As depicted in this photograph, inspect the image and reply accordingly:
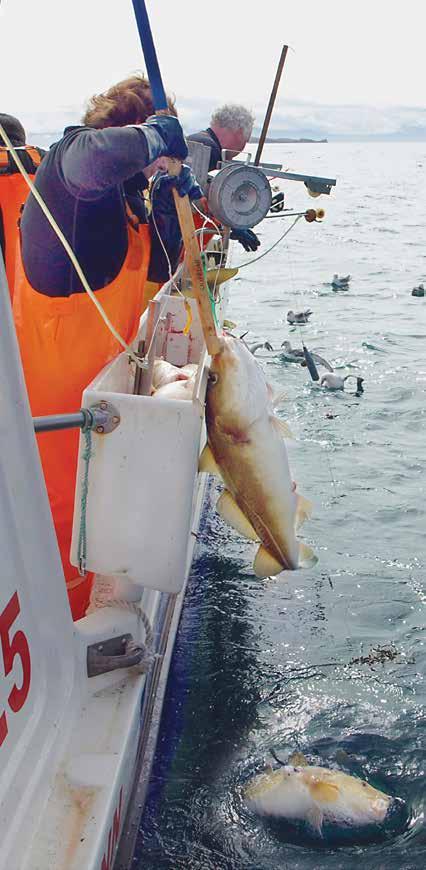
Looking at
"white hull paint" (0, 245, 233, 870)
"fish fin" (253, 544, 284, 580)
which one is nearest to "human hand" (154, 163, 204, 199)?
"white hull paint" (0, 245, 233, 870)

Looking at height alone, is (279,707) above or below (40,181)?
below

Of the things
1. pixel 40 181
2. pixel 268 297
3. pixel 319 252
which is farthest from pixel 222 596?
pixel 319 252

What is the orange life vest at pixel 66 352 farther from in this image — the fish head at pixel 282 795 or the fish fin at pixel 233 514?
the fish head at pixel 282 795

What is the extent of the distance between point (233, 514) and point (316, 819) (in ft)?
4.31

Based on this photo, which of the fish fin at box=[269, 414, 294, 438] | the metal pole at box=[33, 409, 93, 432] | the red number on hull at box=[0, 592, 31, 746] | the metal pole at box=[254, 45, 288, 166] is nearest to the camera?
the red number on hull at box=[0, 592, 31, 746]

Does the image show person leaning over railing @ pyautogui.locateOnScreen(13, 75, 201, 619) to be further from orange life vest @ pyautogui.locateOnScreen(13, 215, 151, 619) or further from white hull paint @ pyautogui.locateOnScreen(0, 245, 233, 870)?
white hull paint @ pyautogui.locateOnScreen(0, 245, 233, 870)

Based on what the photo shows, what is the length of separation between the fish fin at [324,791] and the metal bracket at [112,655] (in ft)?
3.44

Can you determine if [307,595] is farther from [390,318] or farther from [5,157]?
[390,318]

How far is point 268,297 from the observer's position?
16.8 meters

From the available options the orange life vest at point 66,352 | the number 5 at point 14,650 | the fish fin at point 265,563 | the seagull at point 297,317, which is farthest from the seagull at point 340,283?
the number 5 at point 14,650

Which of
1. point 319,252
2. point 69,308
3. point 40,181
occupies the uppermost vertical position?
point 40,181

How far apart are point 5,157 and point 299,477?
405 centimetres

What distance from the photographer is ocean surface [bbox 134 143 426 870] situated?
320cm

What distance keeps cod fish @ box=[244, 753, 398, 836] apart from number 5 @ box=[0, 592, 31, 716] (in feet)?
5.19
